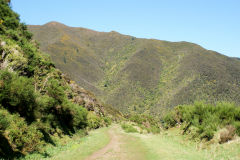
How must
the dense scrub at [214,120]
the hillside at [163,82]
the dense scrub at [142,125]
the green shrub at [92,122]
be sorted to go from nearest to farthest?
the dense scrub at [214,120] < the dense scrub at [142,125] < the green shrub at [92,122] < the hillside at [163,82]

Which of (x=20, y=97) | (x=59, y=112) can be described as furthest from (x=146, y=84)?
(x=20, y=97)

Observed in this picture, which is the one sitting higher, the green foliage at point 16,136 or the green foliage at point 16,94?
the green foliage at point 16,94

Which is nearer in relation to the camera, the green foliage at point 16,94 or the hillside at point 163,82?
the green foliage at point 16,94

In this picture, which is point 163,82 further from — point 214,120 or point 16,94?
point 16,94

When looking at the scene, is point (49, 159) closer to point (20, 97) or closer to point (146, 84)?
A: point (20, 97)

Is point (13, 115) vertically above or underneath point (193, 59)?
underneath

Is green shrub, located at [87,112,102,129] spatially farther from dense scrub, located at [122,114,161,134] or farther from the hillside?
the hillside

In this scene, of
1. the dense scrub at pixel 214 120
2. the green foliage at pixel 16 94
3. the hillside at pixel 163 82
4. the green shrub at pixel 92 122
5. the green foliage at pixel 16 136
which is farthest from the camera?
the hillside at pixel 163 82

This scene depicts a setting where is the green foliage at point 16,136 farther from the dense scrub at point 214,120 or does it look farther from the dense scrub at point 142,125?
the dense scrub at point 142,125

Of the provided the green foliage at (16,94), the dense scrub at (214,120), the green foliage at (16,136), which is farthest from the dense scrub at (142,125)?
the green foliage at (16,136)

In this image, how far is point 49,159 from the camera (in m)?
11.2

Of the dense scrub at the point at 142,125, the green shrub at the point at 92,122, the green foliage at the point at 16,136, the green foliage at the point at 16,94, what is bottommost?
the dense scrub at the point at 142,125

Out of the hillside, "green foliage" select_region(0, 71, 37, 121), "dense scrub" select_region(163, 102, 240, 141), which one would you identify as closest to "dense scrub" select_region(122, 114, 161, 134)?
"dense scrub" select_region(163, 102, 240, 141)

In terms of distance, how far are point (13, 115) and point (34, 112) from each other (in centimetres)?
248
